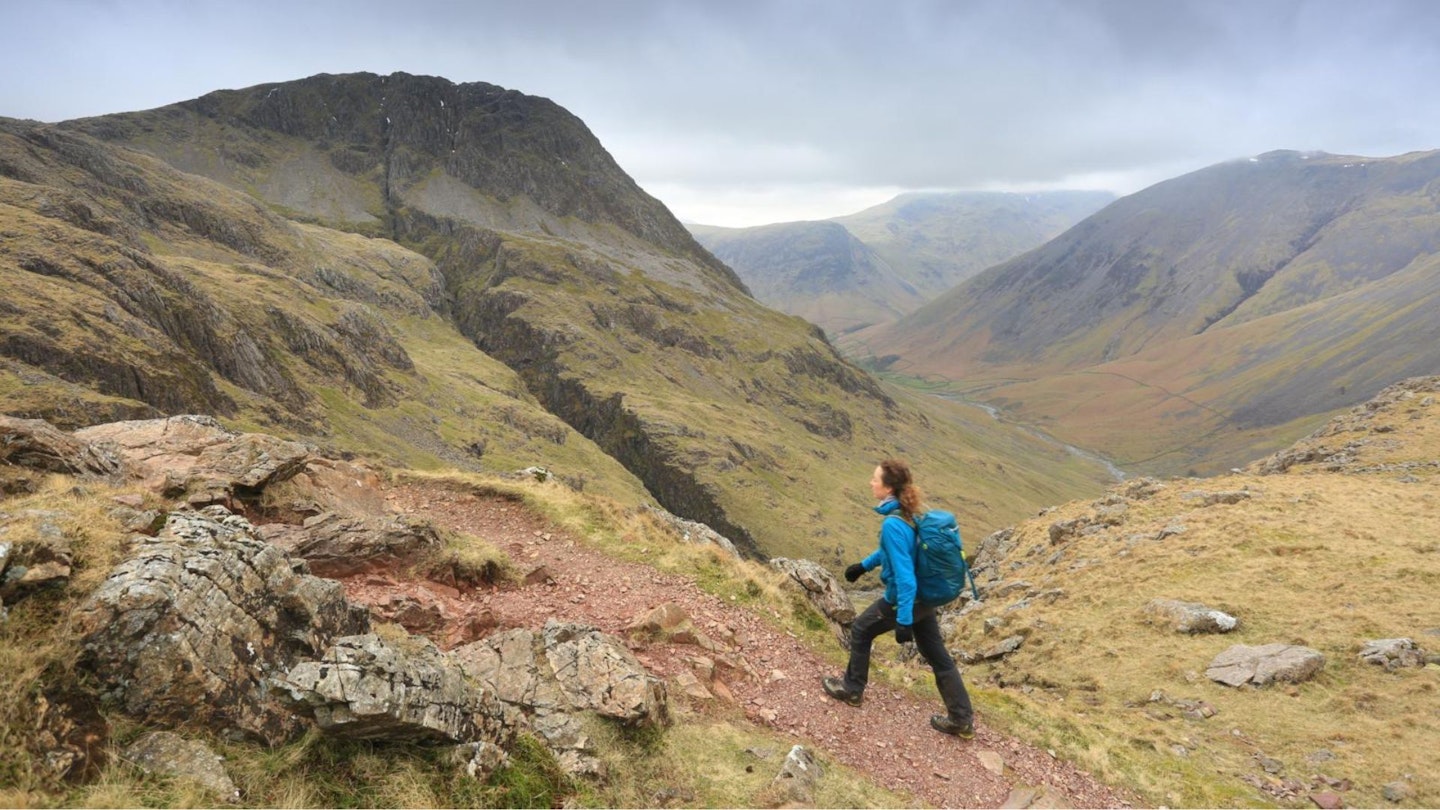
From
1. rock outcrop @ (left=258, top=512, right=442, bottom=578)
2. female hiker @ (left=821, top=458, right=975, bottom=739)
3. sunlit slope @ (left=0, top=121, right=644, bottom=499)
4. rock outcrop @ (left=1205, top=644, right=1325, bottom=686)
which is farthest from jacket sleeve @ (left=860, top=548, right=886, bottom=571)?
sunlit slope @ (left=0, top=121, right=644, bottom=499)

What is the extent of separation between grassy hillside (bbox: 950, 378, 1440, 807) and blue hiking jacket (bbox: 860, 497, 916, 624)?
18.4ft

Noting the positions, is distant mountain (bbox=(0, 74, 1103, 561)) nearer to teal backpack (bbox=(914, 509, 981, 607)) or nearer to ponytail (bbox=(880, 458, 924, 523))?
ponytail (bbox=(880, 458, 924, 523))

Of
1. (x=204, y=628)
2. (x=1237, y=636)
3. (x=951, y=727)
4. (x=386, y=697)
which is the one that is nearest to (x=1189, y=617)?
(x=1237, y=636)

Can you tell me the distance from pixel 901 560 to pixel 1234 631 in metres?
15.5

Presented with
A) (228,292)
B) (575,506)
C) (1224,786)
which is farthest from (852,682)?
(228,292)

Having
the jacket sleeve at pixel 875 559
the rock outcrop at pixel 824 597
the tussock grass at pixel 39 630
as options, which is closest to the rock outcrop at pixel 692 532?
the rock outcrop at pixel 824 597

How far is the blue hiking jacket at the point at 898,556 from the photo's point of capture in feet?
32.9

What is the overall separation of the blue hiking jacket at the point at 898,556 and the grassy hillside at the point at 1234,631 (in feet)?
18.4

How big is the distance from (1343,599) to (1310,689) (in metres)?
5.64

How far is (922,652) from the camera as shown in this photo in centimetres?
1098

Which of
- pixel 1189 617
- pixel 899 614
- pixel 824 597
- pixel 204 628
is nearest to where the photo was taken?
pixel 204 628

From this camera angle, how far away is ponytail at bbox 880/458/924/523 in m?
10.6

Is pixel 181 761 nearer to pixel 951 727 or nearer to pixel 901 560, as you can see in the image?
pixel 901 560

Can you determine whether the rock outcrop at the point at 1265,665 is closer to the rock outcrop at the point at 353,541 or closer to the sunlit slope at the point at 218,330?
the rock outcrop at the point at 353,541
